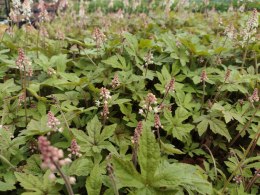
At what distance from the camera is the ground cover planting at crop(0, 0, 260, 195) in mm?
1910

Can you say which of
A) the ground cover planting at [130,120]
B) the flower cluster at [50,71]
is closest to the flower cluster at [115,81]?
the ground cover planting at [130,120]

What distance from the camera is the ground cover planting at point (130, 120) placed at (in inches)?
75.2

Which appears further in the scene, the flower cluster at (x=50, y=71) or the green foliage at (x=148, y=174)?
the flower cluster at (x=50, y=71)

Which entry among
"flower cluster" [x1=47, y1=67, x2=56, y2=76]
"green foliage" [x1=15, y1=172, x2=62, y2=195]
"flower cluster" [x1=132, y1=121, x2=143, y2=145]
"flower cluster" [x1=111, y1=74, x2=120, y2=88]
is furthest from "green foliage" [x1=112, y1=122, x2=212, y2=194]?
"flower cluster" [x1=47, y1=67, x2=56, y2=76]

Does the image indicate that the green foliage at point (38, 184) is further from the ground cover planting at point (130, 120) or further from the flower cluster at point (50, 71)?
the flower cluster at point (50, 71)

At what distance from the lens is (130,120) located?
2.81m

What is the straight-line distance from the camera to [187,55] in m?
Answer: 3.60

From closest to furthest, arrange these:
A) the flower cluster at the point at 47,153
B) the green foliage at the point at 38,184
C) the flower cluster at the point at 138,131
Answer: the flower cluster at the point at 47,153 → the green foliage at the point at 38,184 → the flower cluster at the point at 138,131

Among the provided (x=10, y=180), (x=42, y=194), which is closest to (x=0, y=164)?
(x=10, y=180)

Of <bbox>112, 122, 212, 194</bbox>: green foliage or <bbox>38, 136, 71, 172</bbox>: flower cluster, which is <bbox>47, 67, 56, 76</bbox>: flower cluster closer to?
<bbox>112, 122, 212, 194</bbox>: green foliage

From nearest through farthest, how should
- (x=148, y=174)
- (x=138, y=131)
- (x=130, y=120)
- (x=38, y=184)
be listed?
1. (x=148, y=174)
2. (x=38, y=184)
3. (x=138, y=131)
4. (x=130, y=120)

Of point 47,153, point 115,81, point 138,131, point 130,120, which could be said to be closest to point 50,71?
point 115,81

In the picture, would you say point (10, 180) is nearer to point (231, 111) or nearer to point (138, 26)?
point (231, 111)

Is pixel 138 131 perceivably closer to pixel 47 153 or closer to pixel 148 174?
pixel 148 174
